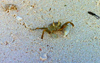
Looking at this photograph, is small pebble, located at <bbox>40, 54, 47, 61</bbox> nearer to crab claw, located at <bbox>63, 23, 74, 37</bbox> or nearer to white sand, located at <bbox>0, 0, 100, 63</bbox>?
white sand, located at <bbox>0, 0, 100, 63</bbox>

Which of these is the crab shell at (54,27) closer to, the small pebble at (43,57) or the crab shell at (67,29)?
the crab shell at (67,29)

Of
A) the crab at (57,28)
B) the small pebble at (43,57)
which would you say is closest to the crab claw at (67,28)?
the crab at (57,28)

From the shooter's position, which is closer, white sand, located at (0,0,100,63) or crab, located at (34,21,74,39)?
white sand, located at (0,0,100,63)

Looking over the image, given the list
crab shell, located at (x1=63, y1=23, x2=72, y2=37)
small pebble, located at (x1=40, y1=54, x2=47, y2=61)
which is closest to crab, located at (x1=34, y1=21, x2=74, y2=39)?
crab shell, located at (x1=63, y1=23, x2=72, y2=37)

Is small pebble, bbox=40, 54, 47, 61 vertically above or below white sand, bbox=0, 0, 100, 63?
below

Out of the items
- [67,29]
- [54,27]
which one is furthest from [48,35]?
[67,29]

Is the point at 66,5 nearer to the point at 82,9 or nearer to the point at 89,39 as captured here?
the point at 82,9

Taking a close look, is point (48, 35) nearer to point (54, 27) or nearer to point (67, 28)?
point (54, 27)

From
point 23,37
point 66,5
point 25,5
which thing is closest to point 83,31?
point 66,5
